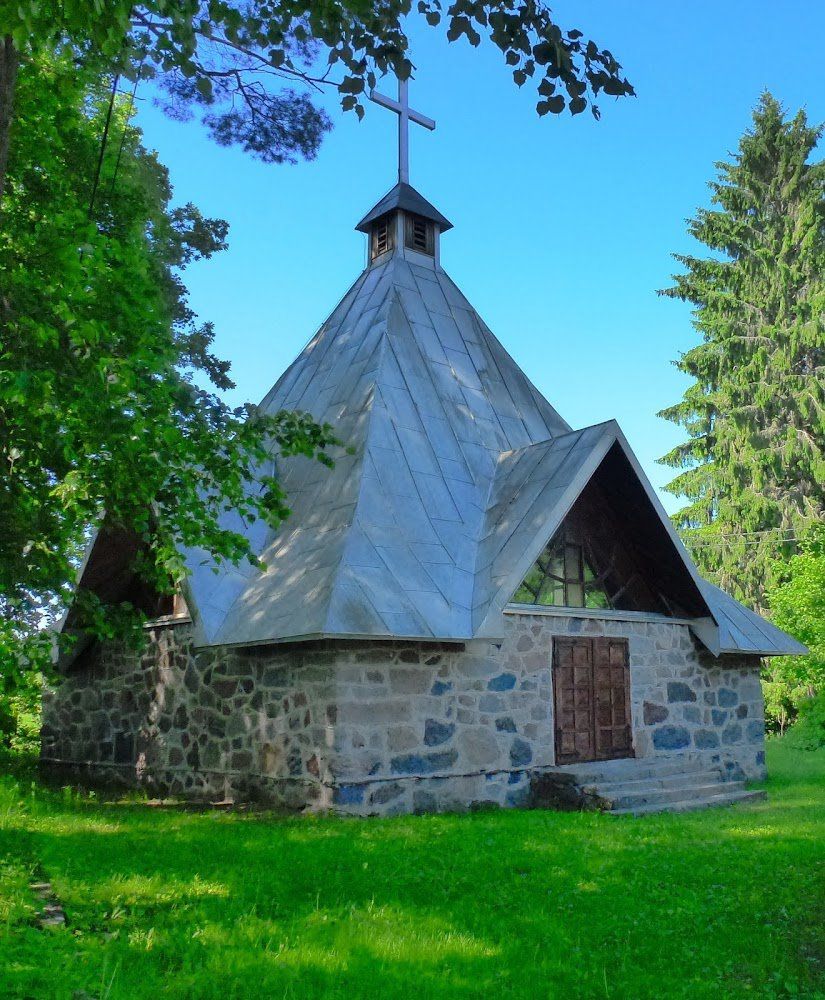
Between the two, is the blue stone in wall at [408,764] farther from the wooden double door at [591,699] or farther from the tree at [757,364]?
the tree at [757,364]

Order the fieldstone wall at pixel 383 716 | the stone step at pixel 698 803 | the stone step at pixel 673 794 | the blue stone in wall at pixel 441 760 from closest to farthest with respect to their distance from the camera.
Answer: the fieldstone wall at pixel 383 716 < the blue stone in wall at pixel 441 760 < the stone step at pixel 698 803 < the stone step at pixel 673 794

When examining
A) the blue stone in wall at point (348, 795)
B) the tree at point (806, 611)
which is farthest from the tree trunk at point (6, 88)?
the tree at point (806, 611)

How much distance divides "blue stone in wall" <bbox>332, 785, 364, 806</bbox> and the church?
4 cm

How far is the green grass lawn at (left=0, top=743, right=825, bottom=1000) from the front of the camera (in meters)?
4.00

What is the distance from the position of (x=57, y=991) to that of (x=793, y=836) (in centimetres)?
627

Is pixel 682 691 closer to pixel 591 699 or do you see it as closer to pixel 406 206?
pixel 591 699

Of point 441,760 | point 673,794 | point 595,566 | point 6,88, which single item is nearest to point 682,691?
point 673,794

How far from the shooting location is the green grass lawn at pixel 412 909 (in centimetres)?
400

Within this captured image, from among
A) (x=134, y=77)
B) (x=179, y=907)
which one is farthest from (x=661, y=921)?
(x=134, y=77)

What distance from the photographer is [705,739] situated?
1202cm

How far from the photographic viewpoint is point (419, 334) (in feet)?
41.1

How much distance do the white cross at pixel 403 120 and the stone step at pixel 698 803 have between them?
34.2ft

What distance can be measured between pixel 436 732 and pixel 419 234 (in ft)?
28.5

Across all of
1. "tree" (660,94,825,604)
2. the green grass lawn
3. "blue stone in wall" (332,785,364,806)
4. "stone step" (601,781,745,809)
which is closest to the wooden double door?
"stone step" (601,781,745,809)
